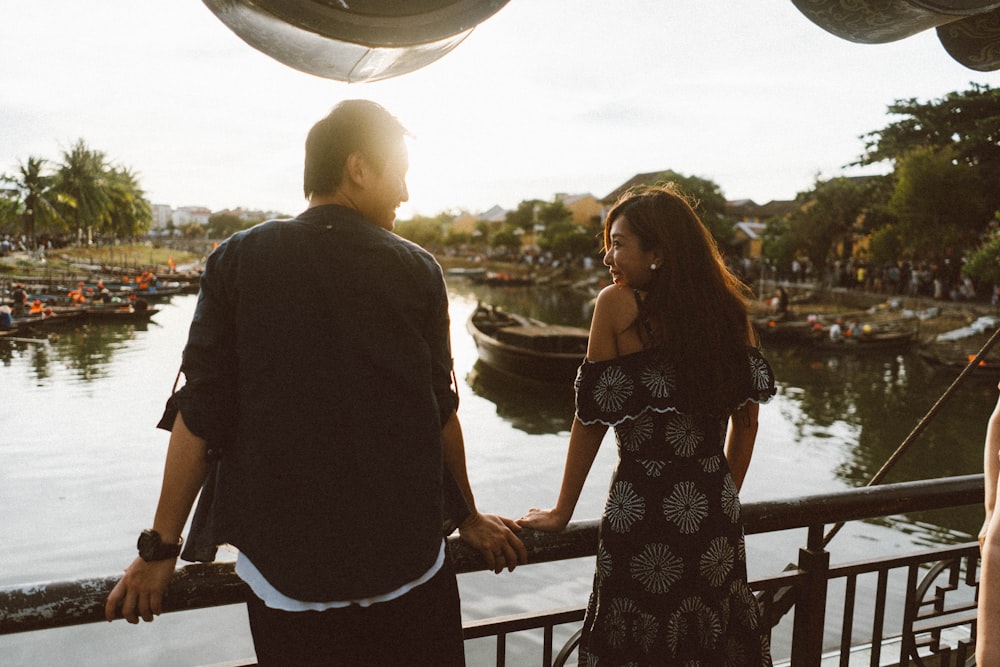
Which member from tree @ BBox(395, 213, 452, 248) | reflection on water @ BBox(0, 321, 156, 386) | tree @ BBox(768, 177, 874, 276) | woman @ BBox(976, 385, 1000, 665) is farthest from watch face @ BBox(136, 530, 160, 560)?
tree @ BBox(395, 213, 452, 248)

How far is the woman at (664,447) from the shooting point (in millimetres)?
1396

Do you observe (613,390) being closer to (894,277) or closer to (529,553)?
(529,553)

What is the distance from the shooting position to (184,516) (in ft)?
3.40

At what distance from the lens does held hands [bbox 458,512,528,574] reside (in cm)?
128

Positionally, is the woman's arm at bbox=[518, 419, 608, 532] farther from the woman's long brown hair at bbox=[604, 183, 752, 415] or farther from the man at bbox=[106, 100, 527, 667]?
the man at bbox=[106, 100, 527, 667]

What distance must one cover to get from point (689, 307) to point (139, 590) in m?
1.05

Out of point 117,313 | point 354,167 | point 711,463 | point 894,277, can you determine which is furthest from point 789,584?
point 117,313

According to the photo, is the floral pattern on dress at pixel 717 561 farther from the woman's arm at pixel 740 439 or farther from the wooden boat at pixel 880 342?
the wooden boat at pixel 880 342

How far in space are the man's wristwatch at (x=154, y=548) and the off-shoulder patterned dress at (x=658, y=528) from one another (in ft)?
2.43

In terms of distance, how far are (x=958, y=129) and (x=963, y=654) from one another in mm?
28411

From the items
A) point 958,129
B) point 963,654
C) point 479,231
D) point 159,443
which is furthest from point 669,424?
point 479,231

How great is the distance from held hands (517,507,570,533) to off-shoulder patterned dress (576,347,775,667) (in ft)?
0.26

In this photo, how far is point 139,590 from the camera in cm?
108

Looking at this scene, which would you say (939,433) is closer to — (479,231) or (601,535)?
(601,535)
